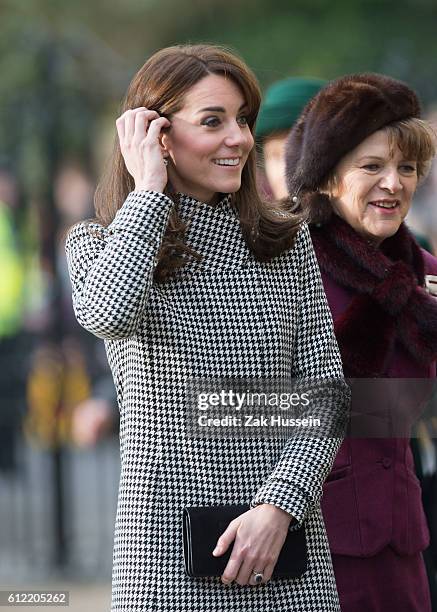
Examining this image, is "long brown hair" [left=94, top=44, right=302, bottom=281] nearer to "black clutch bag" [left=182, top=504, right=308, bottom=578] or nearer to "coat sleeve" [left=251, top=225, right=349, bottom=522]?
"coat sleeve" [left=251, top=225, right=349, bottom=522]

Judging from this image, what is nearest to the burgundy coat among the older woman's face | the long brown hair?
the older woman's face

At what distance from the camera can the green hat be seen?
4266mm

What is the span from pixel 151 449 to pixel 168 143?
67 centimetres

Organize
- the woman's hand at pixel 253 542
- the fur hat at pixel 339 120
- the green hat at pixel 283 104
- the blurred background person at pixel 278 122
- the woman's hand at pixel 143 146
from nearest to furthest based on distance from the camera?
the woman's hand at pixel 253 542 < the woman's hand at pixel 143 146 < the fur hat at pixel 339 120 < the blurred background person at pixel 278 122 < the green hat at pixel 283 104

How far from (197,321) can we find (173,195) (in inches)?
12.0

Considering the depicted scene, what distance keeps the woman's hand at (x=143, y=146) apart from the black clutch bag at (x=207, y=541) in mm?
677

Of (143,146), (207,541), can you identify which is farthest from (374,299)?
(207,541)

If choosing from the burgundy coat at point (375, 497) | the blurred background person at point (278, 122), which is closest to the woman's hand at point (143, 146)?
the burgundy coat at point (375, 497)

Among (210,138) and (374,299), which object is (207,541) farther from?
(374,299)

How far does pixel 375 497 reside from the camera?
11.0ft

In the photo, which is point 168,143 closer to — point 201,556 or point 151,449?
point 151,449

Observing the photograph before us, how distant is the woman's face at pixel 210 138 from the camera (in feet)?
9.53

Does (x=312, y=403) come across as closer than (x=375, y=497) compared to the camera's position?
Yes

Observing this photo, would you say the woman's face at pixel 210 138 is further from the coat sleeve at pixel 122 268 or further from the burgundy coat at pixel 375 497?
the burgundy coat at pixel 375 497
